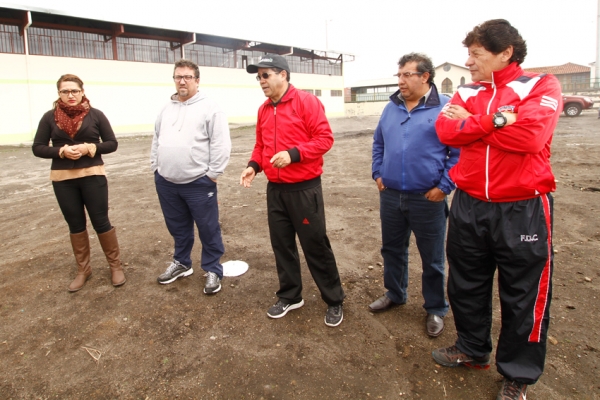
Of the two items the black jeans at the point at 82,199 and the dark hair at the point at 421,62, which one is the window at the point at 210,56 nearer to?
the black jeans at the point at 82,199

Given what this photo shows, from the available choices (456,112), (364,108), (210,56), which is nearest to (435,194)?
(456,112)

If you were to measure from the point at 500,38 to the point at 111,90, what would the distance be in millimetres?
27450

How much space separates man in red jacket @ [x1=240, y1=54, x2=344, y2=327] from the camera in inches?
118

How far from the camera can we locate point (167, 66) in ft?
93.2

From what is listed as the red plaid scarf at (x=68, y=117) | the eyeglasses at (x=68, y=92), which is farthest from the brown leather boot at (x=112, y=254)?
the eyeglasses at (x=68, y=92)

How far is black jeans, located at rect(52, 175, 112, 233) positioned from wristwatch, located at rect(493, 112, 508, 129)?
3.39 meters

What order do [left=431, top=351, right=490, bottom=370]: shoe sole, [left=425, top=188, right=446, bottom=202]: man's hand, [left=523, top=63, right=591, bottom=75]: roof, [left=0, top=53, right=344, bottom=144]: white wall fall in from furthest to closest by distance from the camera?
[left=523, top=63, right=591, bottom=75]: roof → [left=0, top=53, right=344, bottom=144]: white wall → [left=425, top=188, right=446, bottom=202]: man's hand → [left=431, top=351, right=490, bottom=370]: shoe sole

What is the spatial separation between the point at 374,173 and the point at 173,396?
2.17 metres

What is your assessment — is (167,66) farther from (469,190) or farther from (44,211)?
(469,190)

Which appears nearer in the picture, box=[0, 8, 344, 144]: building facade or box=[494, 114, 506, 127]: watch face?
box=[494, 114, 506, 127]: watch face

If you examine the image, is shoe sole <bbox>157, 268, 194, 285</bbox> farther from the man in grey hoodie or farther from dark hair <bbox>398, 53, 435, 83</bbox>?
dark hair <bbox>398, 53, 435, 83</bbox>

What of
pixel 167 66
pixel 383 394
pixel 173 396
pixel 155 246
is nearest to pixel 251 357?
pixel 173 396

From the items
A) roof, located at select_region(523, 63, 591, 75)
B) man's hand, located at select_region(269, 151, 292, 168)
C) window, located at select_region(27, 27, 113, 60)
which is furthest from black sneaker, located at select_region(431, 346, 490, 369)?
roof, located at select_region(523, 63, 591, 75)

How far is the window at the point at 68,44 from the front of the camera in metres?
22.9
